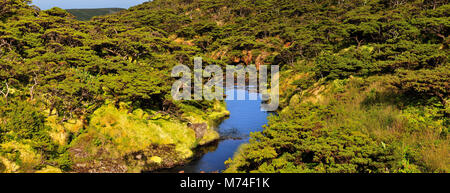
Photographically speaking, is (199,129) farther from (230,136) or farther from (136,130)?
(136,130)

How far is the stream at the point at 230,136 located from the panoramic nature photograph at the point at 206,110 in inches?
4.9

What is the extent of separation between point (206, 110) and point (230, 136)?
Result: 4.94 meters

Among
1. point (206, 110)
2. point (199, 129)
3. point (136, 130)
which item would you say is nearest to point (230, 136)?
point (199, 129)

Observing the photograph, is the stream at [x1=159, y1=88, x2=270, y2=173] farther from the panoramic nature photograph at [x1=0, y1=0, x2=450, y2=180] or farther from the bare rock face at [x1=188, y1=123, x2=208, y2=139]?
the bare rock face at [x1=188, y1=123, x2=208, y2=139]

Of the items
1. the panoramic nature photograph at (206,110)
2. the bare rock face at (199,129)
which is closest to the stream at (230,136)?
the panoramic nature photograph at (206,110)

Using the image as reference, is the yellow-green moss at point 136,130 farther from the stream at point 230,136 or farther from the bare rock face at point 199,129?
the stream at point 230,136

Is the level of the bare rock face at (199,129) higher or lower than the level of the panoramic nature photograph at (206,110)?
lower

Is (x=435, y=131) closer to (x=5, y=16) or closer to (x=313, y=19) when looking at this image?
(x=5, y=16)

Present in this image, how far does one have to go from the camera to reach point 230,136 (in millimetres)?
21594

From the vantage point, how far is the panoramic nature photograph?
29.9 feet

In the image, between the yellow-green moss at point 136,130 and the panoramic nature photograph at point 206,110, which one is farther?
the yellow-green moss at point 136,130

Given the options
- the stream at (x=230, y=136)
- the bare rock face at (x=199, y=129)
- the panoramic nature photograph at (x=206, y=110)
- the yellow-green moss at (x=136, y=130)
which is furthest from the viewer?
the bare rock face at (x=199, y=129)

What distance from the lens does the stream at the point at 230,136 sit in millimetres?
15936

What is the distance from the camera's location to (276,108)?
99.0 feet
